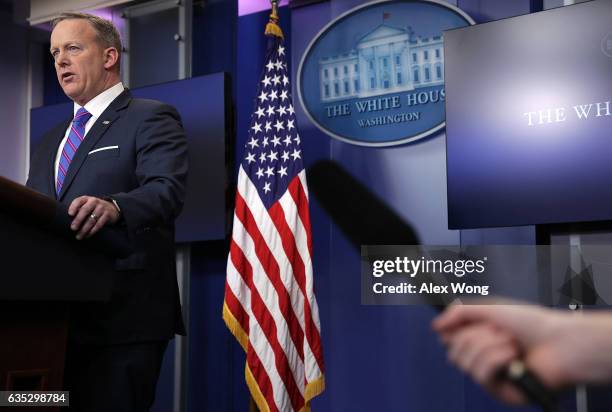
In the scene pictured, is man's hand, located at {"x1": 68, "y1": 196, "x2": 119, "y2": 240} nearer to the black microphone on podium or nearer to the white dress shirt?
the white dress shirt

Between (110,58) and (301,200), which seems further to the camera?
(301,200)

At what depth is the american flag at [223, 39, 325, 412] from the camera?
12.0ft

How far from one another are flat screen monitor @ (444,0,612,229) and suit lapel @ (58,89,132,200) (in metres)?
1.64

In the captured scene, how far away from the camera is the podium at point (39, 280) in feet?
4.89

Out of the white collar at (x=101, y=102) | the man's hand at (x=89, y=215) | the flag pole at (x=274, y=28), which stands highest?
the flag pole at (x=274, y=28)

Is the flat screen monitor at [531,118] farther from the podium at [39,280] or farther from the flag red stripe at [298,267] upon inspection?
the podium at [39,280]

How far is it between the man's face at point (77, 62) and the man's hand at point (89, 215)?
0.75 meters

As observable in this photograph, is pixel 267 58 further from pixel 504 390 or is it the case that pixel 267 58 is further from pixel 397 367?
pixel 504 390

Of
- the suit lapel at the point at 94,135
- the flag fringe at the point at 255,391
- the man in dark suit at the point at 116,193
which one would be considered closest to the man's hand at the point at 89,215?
the man in dark suit at the point at 116,193

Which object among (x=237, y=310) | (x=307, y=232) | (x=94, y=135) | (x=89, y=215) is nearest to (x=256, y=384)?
(x=237, y=310)

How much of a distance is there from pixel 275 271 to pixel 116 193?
1713mm

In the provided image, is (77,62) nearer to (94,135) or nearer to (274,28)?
(94,135)

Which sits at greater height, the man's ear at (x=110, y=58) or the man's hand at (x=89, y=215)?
the man's ear at (x=110, y=58)

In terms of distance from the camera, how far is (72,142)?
2.25m
